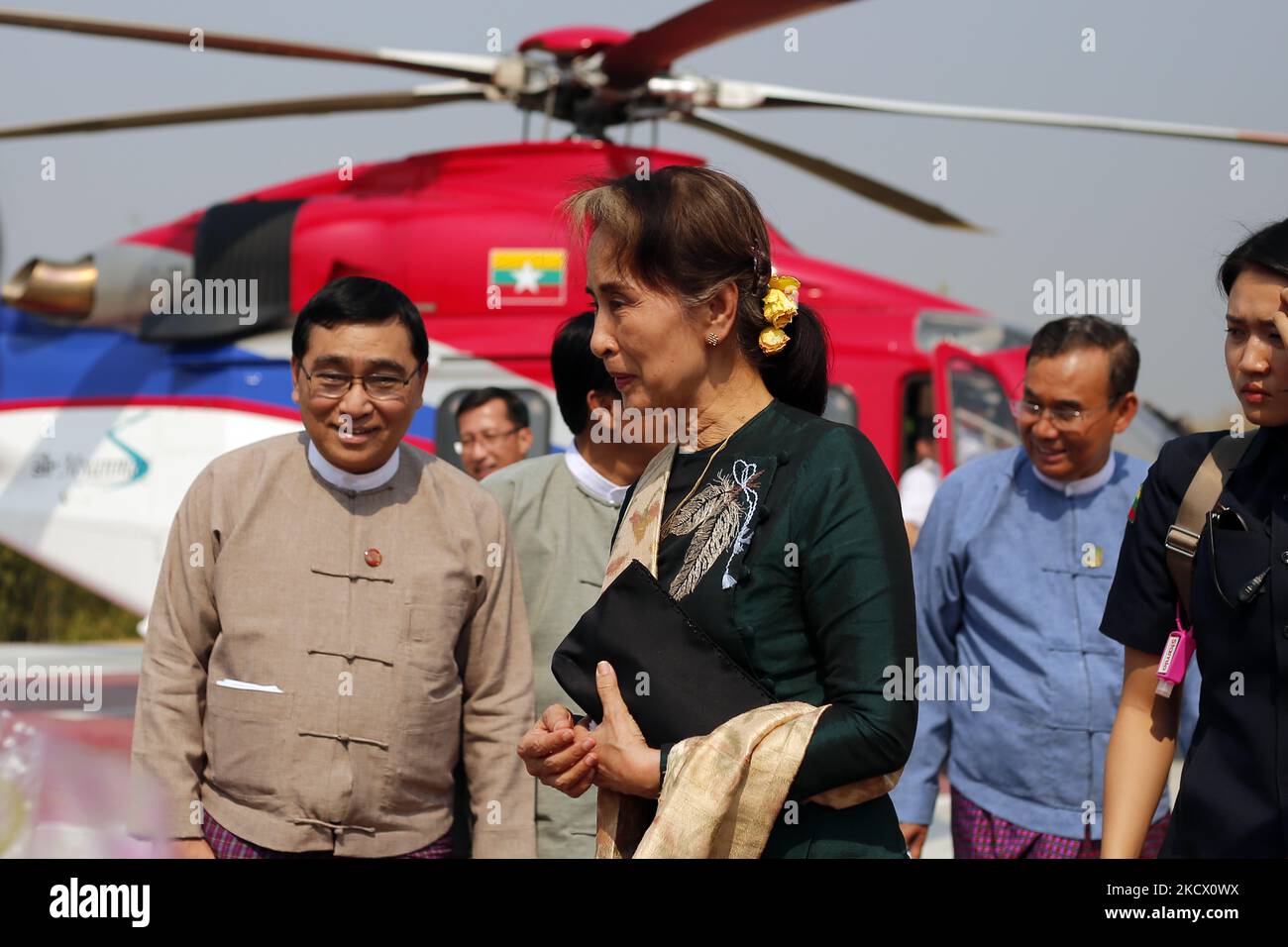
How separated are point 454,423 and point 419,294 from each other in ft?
2.53

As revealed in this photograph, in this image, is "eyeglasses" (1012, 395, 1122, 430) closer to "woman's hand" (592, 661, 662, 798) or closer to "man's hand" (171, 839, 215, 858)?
"woman's hand" (592, 661, 662, 798)

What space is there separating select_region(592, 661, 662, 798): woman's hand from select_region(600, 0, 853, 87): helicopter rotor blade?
14.5 ft

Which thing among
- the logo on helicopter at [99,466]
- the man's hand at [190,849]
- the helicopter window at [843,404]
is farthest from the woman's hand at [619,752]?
the logo on helicopter at [99,466]

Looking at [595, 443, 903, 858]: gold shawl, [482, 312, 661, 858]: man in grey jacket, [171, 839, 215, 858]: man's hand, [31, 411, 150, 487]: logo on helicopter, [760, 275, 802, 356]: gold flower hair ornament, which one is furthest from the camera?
[31, 411, 150, 487]: logo on helicopter

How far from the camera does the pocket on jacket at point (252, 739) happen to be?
8.23 feet

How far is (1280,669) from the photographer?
1.82 meters

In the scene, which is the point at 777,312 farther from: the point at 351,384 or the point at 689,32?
the point at 689,32

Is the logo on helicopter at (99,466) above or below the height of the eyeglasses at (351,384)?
below

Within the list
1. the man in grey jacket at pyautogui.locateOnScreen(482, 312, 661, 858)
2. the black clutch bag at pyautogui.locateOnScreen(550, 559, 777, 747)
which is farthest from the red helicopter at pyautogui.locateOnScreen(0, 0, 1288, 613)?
the black clutch bag at pyautogui.locateOnScreen(550, 559, 777, 747)

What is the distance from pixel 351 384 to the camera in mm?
2648

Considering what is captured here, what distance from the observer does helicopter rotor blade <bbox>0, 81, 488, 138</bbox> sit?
7.19m

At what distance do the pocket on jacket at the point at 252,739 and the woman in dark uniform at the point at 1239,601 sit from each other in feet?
4.76

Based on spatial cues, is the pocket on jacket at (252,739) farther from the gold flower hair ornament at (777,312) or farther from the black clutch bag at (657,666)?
the gold flower hair ornament at (777,312)

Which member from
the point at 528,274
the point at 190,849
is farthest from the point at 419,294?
the point at 190,849
